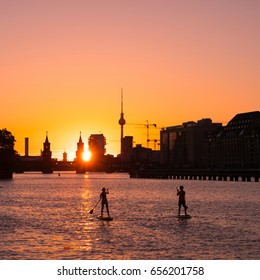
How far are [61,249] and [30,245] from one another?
280 cm

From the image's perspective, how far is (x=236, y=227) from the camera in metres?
52.1

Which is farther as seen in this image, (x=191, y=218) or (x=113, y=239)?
(x=191, y=218)

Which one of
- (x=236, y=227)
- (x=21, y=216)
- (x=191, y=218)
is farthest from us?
(x=21, y=216)

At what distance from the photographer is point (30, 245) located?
135ft
